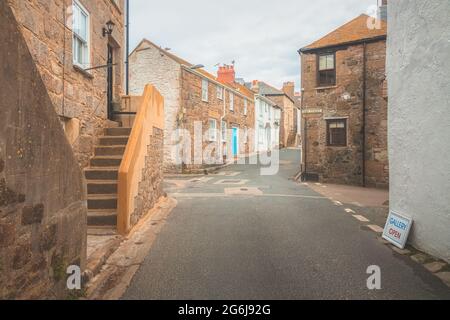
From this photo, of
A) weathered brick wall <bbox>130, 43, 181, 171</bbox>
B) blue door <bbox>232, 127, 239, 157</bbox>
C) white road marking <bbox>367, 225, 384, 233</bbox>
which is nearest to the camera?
white road marking <bbox>367, 225, 384, 233</bbox>

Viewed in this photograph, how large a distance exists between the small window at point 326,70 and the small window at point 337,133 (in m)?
2.10

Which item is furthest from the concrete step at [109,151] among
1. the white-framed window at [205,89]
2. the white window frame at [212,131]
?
the white window frame at [212,131]

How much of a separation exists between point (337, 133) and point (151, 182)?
11.3 meters

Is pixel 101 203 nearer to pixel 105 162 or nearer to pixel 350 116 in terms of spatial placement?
pixel 105 162

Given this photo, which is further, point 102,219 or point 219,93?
point 219,93

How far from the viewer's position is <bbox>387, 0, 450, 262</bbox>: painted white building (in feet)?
14.2

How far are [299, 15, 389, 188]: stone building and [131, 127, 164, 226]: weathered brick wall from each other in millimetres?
9871

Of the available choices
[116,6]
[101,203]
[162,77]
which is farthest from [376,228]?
[162,77]

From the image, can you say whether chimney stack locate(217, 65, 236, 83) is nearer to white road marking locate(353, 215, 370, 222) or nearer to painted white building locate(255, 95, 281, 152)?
painted white building locate(255, 95, 281, 152)

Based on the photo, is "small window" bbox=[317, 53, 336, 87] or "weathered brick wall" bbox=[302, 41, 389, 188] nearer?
"weathered brick wall" bbox=[302, 41, 389, 188]

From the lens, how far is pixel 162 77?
59.5ft

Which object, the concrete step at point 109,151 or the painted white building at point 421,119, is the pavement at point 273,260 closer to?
the painted white building at point 421,119

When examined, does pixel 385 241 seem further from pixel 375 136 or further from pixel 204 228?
pixel 375 136

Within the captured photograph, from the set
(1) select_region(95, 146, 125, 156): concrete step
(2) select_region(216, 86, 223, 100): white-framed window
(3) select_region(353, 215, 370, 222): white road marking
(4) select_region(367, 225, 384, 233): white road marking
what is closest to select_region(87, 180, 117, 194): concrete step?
(1) select_region(95, 146, 125, 156): concrete step
